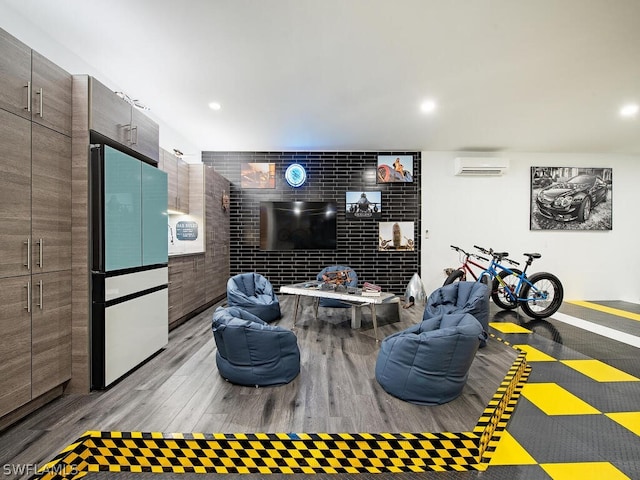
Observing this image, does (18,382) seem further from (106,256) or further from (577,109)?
(577,109)

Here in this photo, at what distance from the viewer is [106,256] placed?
254 centimetres

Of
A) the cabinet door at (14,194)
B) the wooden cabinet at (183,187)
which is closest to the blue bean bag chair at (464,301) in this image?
the cabinet door at (14,194)

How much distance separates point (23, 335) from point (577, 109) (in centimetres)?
661

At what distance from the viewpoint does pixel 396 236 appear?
6.59m

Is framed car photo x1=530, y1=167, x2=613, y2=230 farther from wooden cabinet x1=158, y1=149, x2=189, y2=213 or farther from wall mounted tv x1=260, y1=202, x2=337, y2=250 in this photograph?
wooden cabinet x1=158, y1=149, x2=189, y2=213

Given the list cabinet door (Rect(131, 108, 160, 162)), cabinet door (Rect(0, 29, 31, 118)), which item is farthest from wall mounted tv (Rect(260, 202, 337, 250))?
cabinet door (Rect(0, 29, 31, 118))

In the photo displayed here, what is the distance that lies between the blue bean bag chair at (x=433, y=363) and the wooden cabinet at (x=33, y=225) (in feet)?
8.52

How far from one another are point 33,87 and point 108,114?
1.86 feet

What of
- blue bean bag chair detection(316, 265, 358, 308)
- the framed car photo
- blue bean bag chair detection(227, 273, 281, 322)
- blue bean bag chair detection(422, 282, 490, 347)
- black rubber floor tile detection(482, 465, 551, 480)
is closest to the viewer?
black rubber floor tile detection(482, 465, 551, 480)

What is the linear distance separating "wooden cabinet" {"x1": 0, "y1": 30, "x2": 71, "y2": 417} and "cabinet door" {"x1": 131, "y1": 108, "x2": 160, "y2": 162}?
0.61 meters

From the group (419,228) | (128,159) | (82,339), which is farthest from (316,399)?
(419,228)

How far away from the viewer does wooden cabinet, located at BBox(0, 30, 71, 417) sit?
193 centimetres

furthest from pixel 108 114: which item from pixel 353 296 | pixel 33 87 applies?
pixel 353 296

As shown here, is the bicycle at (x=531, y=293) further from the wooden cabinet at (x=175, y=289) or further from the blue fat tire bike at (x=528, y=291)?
the wooden cabinet at (x=175, y=289)
